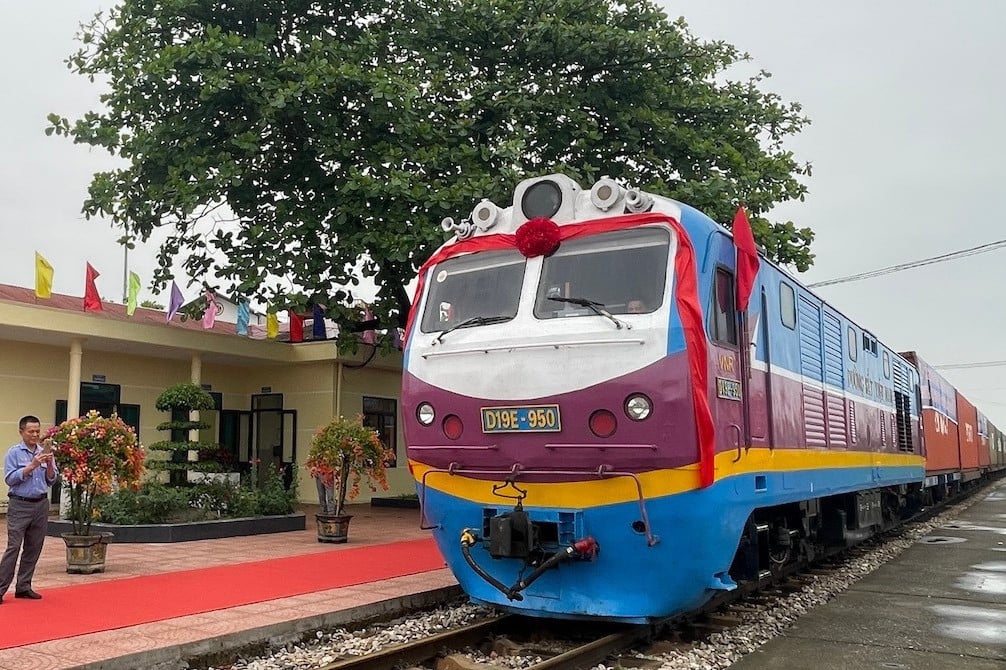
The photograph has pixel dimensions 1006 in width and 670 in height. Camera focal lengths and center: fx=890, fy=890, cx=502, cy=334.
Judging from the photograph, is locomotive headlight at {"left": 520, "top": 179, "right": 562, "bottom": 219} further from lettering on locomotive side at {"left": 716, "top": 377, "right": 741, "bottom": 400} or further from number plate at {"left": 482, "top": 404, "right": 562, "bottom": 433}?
lettering on locomotive side at {"left": 716, "top": 377, "right": 741, "bottom": 400}

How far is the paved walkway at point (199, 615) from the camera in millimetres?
5906

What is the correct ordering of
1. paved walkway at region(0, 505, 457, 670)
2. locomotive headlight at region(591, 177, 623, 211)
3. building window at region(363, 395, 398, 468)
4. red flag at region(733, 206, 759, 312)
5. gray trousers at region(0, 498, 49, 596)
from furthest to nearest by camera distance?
building window at region(363, 395, 398, 468), gray trousers at region(0, 498, 49, 596), red flag at region(733, 206, 759, 312), locomotive headlight at region(591, 177, 623, 211), paved walkway at region(0, 505, 457, 670)

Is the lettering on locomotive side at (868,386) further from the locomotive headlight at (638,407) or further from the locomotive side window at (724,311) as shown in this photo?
the locomotive headlight at (638,407)

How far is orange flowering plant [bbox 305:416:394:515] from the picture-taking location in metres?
12.8

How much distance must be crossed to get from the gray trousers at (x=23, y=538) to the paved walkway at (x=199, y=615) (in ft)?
0.82

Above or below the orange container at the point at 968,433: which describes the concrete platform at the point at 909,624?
below

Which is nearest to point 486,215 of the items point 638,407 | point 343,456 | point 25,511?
point 638,407

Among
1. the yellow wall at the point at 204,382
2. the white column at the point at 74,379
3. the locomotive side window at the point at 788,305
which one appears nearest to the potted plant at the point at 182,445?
the white column at the point at 74,379

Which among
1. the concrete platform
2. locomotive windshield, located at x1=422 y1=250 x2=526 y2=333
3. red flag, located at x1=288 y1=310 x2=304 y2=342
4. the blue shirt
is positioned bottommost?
the concrete platform

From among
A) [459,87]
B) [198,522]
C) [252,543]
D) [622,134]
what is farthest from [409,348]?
[622,134]

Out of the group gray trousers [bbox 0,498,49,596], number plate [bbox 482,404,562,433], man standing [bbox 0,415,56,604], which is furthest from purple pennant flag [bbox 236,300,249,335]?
number plate [bbox 482,404,562,433]

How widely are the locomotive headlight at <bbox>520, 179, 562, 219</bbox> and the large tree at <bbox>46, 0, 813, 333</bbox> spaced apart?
5.91 m

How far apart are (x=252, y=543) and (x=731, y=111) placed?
10685 millimetres

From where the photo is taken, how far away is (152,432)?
64.0ft
